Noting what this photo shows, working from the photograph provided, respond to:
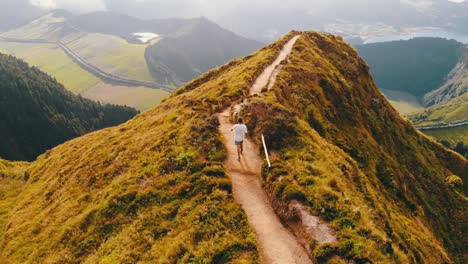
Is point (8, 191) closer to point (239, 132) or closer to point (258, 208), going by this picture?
point (239, 132)

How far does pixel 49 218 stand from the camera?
3628 centimetres

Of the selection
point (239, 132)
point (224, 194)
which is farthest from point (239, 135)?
point (224, 194)

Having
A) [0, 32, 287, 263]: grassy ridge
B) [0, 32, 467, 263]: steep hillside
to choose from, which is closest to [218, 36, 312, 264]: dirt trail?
[0, 32, 467, 263]: steep hillside

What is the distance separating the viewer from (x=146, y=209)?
27.3 meters

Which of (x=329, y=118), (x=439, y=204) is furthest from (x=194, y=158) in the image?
(x=439, y=204)

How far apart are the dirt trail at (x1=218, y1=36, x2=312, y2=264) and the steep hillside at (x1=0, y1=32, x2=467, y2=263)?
2.58 ft

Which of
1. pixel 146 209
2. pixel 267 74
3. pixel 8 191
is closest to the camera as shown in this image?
pixel 146 209

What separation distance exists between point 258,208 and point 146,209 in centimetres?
876

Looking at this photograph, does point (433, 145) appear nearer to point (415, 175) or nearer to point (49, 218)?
point (415, 175)

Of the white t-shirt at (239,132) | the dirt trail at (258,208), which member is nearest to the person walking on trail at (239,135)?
the white t-shirt at (239,132)

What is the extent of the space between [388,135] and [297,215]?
58839 millimetres

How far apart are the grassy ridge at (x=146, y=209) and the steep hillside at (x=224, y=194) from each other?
10 cm

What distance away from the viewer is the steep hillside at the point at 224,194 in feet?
73.6

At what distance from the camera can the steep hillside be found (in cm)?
2242
